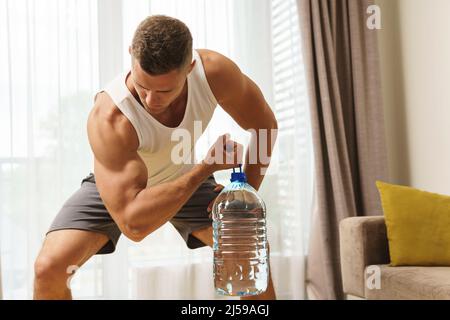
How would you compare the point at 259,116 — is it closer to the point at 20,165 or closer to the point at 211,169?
the point at 211,169

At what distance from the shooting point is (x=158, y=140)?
177 cm

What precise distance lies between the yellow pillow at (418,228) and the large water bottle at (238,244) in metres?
0.62

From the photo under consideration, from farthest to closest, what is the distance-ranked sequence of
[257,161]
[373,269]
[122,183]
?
[373,269], [257,161], [122,183]

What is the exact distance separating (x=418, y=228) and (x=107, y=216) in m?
1.32

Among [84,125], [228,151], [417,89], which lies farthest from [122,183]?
[417,89]

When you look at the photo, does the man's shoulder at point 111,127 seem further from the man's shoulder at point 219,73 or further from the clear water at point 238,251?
the clear water at point 238,251

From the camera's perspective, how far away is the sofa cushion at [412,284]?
1.98 m

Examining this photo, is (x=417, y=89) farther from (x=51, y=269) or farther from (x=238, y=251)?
(x=51, y=269)

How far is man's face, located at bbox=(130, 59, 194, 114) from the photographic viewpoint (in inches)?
58.6

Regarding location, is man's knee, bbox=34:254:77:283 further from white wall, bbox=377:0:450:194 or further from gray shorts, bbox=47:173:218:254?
white wall, bbox=377:0:450:194

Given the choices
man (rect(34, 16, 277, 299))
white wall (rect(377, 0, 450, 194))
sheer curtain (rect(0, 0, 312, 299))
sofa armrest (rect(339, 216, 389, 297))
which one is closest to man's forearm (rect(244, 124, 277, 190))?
man (rect(34, 16, 277, 299))

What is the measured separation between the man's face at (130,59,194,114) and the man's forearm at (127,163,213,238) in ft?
0.70

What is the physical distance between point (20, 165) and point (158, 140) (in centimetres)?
114

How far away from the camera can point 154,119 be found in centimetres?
170
